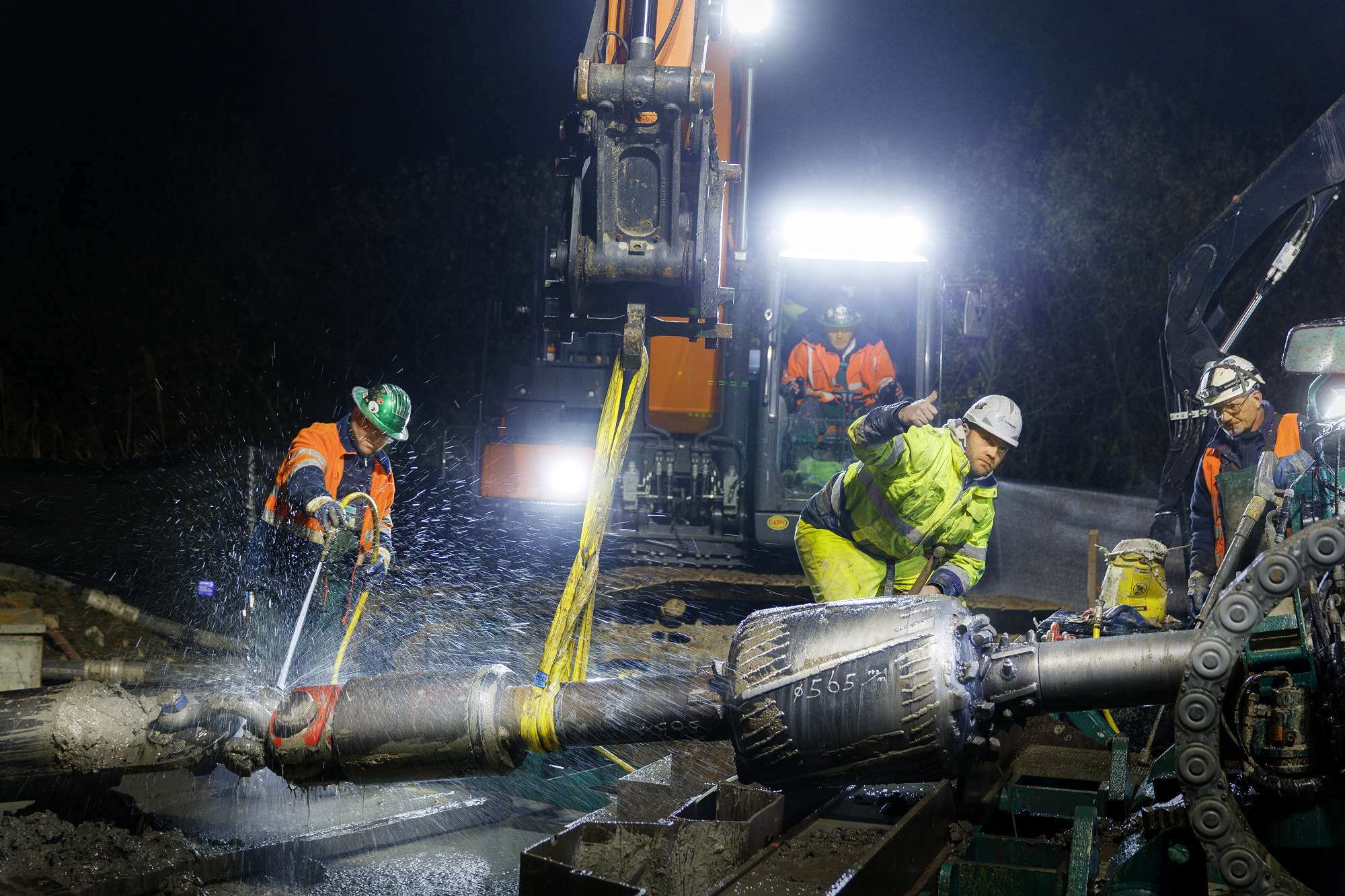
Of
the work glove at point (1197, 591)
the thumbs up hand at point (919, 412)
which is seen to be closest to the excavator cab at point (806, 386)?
the work glove at point (1197, 591)

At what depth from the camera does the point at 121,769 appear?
3.66 meters

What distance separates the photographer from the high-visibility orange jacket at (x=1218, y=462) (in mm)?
5988

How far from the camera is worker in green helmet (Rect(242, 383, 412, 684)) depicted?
543 centimetres

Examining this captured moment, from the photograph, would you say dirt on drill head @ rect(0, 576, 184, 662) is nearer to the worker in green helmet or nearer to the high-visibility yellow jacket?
the worker in green helmet

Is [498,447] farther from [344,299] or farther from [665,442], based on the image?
[344,299]

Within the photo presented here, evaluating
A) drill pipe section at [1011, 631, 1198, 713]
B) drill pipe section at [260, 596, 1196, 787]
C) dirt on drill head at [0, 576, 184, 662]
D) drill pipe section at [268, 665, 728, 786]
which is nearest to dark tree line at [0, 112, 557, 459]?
dirt on drill head at [0, 576, 184, 662]

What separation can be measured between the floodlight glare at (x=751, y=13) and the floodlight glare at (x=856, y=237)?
1.67m

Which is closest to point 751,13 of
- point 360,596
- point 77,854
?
point 360,596

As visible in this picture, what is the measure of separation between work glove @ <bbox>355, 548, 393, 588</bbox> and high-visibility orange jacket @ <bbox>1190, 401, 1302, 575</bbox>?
167 inches

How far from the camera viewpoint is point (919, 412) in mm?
4328

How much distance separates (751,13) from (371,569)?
14.4 ft

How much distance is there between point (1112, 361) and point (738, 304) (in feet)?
45.6

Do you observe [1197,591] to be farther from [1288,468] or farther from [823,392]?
[823,392]

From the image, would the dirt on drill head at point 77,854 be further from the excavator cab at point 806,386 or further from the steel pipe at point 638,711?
the excavator cab at point 806,386
